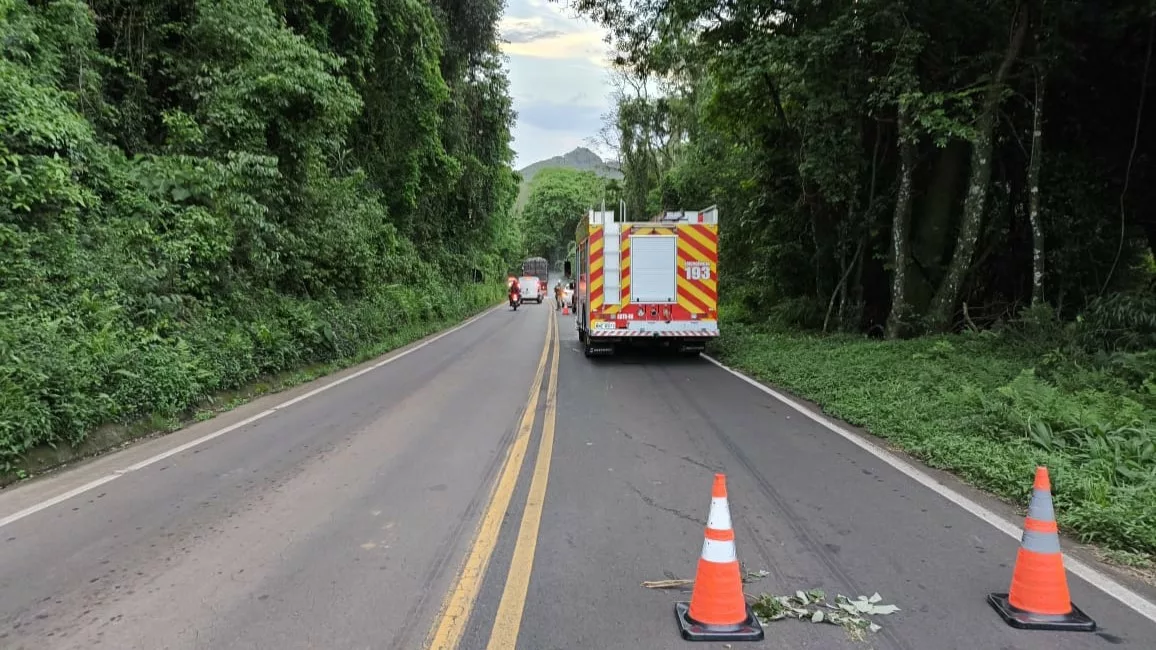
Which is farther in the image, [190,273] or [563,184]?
[563,184]

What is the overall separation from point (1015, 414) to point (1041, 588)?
3.72 m

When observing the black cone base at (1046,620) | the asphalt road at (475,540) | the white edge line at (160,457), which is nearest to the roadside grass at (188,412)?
the asphalt road at (475,540)

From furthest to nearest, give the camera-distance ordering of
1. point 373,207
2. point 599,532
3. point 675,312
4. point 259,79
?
point 373,207 → point 675,312 → point 259,79 → point 599,532

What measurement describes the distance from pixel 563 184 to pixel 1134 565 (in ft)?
307

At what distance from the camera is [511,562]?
4.21m

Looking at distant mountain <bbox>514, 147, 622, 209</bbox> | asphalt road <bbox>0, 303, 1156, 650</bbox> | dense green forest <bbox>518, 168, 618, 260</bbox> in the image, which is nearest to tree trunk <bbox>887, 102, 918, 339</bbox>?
asphalt road <bbox>0, 303, 1156, 650</bbox>

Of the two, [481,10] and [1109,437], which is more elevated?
[481,10]

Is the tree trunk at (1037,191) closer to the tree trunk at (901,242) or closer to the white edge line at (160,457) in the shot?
the tree trunk at (901,242)

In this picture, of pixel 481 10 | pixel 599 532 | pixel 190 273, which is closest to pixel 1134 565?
pixel 599 532

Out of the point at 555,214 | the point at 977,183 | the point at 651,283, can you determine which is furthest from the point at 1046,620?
the point at 555,214

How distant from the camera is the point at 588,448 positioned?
274 inches

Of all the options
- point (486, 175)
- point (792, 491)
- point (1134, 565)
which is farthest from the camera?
point (486, 175)

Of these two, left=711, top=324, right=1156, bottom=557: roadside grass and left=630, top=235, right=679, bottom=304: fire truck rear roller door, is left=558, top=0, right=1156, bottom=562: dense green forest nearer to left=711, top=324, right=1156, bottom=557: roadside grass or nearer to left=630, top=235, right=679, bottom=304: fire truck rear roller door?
left=711, top=324, right=1156, bottom=557: roadside grass

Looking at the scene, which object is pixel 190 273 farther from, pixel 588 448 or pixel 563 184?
pixel 563 184
